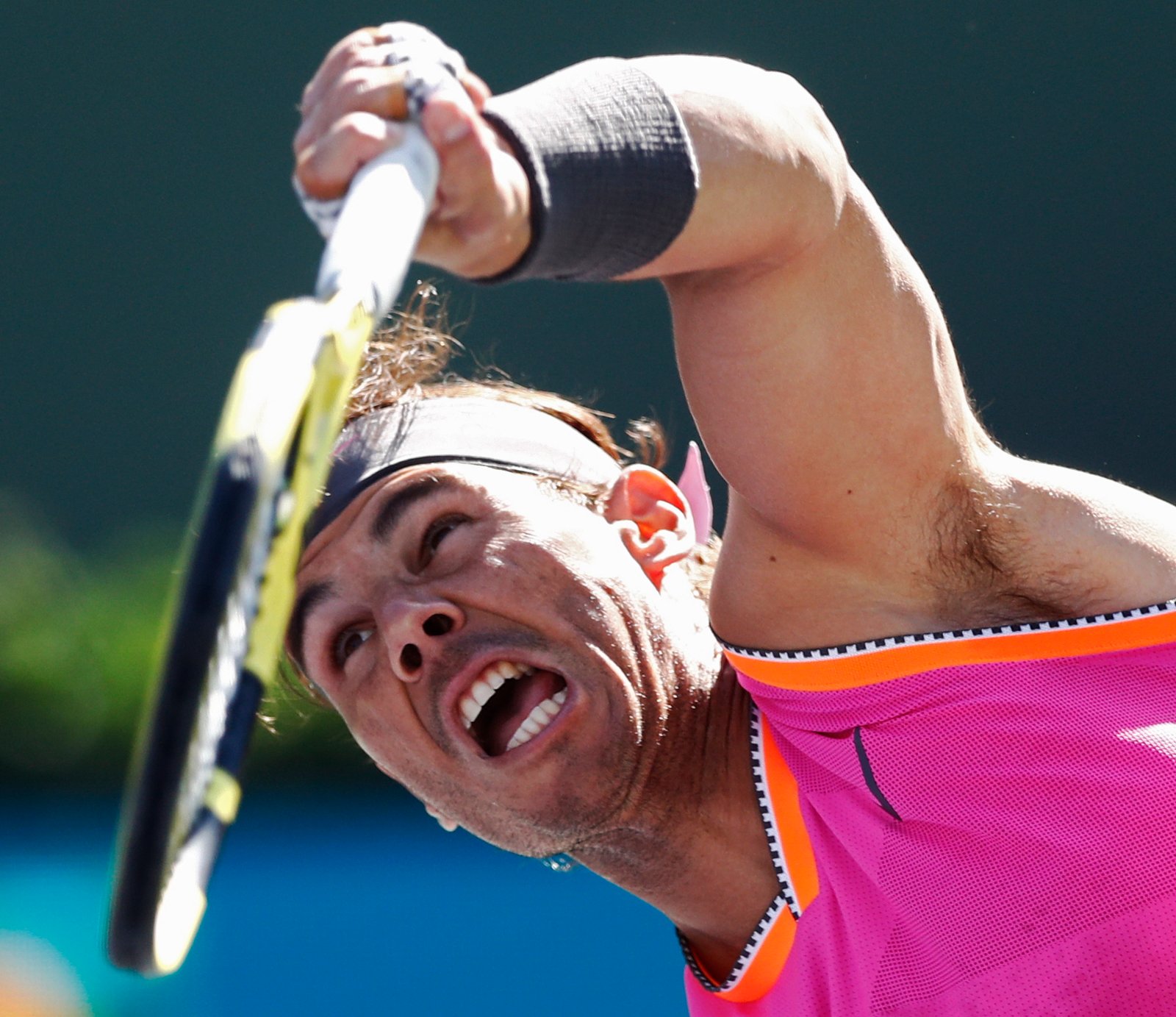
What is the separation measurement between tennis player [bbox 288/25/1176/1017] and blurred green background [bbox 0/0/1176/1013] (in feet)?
8.09

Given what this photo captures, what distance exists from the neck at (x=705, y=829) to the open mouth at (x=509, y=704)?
14 cm

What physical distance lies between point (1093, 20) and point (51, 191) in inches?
129

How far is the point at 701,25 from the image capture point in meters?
4.50

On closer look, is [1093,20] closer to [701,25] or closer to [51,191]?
[701,25]

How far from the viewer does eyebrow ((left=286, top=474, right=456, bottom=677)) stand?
5.33ft

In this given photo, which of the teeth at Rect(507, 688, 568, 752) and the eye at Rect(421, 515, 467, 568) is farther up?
the eye at Rect(421, 515, 467, 568)

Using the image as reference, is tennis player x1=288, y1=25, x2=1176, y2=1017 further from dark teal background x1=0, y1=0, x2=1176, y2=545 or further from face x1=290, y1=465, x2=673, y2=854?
dark teal background x1=0, y1=0, x2=1176, y2=545

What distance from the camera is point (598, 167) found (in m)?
0.98

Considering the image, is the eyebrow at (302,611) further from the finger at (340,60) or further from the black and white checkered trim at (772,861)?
the finger at (340,60)

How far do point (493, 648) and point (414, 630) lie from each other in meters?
0.09

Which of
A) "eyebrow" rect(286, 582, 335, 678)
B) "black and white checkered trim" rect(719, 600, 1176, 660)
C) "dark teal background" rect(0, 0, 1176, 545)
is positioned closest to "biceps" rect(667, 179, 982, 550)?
"black and white checkered trim" rect(719, 600, 1176, 660)

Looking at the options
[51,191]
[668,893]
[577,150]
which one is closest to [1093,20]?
[51,191]

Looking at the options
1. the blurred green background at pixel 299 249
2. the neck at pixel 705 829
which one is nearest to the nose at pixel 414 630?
the neck at pixel 705 829

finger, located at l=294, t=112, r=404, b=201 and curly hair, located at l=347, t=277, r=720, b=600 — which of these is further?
curly hair, located at l=347, t=277, r=720, b=600
